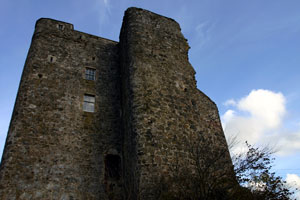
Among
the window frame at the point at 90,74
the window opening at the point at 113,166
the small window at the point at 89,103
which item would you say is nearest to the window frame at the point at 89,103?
the small window at the point at 89,103

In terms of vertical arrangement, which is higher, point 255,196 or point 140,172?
point 140,172

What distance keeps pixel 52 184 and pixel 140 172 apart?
3.89m

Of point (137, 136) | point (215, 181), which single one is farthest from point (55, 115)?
point (215, 181)

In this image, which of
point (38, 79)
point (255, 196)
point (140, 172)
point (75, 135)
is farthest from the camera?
point (38, 79)

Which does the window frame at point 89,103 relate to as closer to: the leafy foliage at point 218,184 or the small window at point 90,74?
the small window at point 90,74

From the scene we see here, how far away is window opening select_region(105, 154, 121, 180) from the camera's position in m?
11.5

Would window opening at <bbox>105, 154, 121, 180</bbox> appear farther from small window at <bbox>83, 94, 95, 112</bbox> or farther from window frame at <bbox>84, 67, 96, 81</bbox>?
window frame at <bbox>84, 67, 96, 81</bbox>

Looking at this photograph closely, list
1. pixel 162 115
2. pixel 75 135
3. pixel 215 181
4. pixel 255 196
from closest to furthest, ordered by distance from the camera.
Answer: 1. pixel 215 181
2. pixel 255 196
3. pixel 162 115
4. pixel 75 135

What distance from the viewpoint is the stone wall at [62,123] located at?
1014 centimetres

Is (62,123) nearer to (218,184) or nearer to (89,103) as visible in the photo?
(89,103)

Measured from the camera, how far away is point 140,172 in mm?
9227

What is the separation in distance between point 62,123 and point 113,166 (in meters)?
3.21

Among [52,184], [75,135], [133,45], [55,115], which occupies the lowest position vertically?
[52,184]

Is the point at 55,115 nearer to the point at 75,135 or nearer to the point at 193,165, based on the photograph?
the point at 75,135
